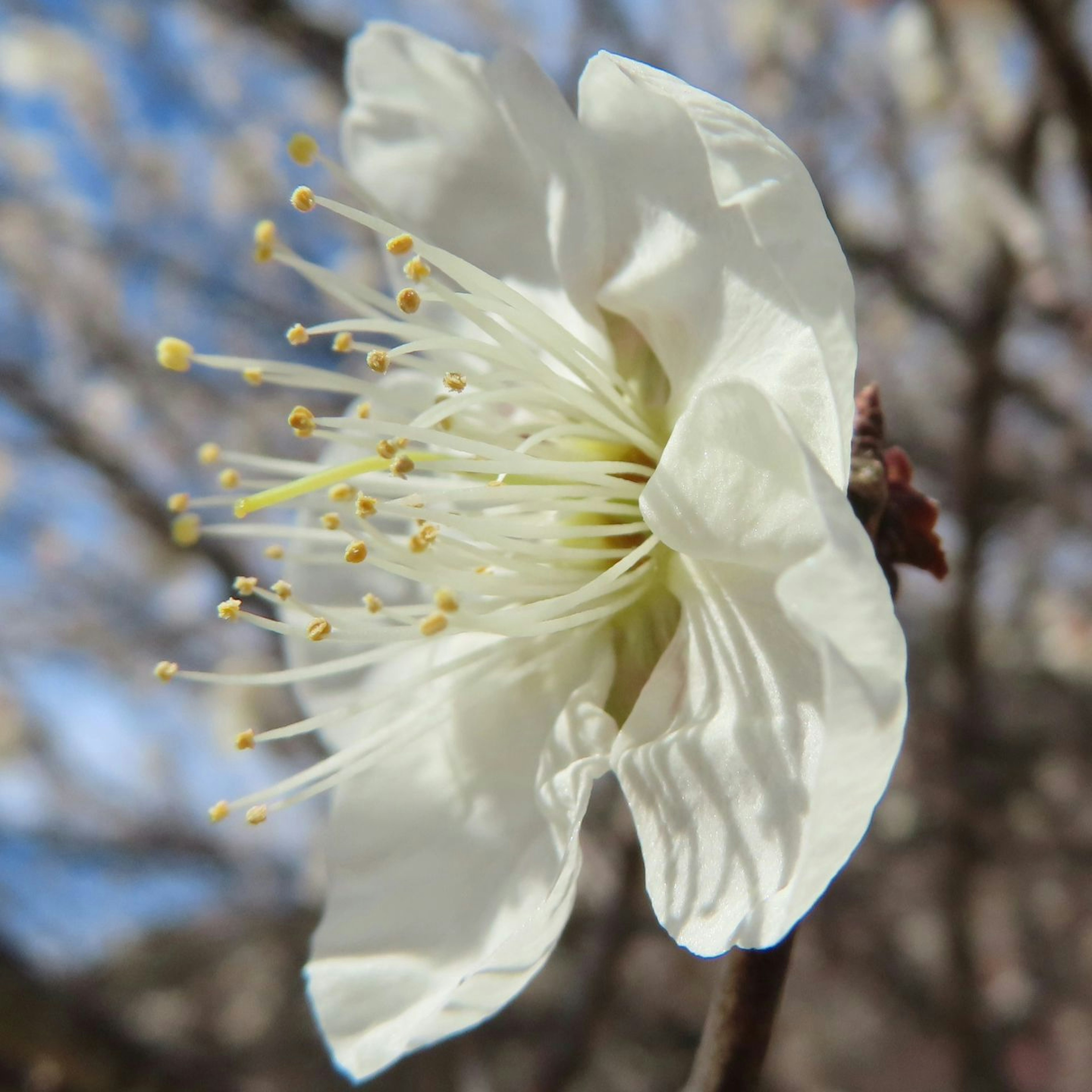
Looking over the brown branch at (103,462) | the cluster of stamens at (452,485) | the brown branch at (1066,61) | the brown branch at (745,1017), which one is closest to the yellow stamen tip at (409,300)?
the cluster of stamens at (452,485)

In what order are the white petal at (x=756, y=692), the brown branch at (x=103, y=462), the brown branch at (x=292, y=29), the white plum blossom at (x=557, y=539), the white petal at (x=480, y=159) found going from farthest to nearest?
the brown branch at (x=103, y=462) → the brown branch at (x=292, y=29) → the white petal at (x=480, y=159) → the white plum blossom at (x=557, y=539) → the white petal at (x=756, y=692)

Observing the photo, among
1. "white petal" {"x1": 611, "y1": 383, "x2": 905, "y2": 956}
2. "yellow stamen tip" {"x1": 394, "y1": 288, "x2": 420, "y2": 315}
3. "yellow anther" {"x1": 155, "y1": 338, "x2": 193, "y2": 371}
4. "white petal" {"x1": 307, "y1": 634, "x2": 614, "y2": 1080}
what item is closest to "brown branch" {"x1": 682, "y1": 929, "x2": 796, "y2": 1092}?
"white petal" {"x1": 611, "y1": 383, "x2": 905, "y2": 956}

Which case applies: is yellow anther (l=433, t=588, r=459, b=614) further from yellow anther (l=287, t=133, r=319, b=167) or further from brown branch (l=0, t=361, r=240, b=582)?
brown branch (l=0, t=361, r=240, b=582)

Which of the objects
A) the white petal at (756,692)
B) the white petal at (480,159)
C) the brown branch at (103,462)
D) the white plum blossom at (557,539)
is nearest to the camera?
the white petal at (756,692)

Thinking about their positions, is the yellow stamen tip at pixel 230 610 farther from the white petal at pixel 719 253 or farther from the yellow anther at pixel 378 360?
the white petal at pixel 719 253

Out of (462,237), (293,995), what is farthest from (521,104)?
(293,995)

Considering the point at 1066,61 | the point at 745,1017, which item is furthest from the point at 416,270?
the point at 1066,61

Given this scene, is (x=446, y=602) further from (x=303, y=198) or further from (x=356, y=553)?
(x=303, y=198)
